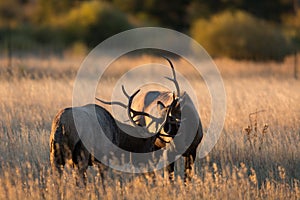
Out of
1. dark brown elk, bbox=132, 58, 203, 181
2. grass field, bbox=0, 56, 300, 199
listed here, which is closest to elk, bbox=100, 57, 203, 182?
dark brown elk, bbox=132, 58, 203, 181

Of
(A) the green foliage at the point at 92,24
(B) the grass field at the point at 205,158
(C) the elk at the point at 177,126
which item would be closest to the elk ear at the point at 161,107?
(C) the elk at the point at 177,126

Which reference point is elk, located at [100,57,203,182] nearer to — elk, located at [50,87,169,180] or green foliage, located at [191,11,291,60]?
elk, located at [50,87,169,180]

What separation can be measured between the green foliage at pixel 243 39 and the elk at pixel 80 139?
834 inches

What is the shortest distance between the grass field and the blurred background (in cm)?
1160

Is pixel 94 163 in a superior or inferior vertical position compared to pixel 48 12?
inferior

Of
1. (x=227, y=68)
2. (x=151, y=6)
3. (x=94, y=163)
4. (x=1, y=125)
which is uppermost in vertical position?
(x=151, y=6)

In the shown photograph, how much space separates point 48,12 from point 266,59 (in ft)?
72.0

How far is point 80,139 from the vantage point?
21.1ft

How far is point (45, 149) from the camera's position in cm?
817

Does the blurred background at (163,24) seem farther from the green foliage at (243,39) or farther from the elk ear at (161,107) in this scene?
the elk ear at (161,107)

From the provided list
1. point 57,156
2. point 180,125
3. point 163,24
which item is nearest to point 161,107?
point 180,125

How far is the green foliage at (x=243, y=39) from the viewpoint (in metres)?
27.6

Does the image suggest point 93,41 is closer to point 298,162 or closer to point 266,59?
point 266,59

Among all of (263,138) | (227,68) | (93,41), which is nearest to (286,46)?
(227,68)
